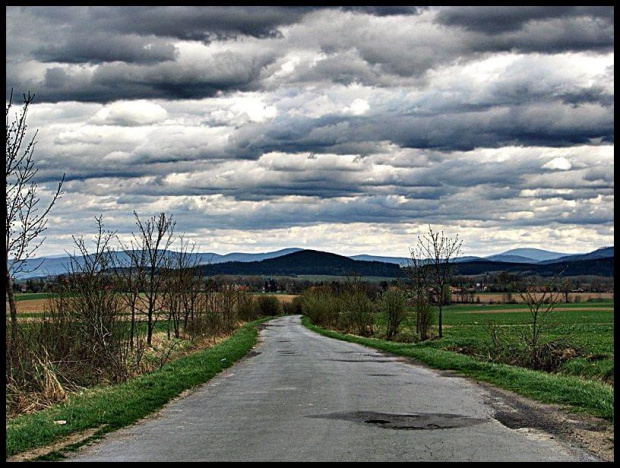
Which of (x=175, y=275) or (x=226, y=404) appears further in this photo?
(x=175, y=275)

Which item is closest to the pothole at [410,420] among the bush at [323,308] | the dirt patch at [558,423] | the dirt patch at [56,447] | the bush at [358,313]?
the dirt patch at [558,423]

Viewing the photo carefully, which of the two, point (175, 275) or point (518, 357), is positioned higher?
point (175, 275)

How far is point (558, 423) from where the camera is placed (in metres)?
12.6

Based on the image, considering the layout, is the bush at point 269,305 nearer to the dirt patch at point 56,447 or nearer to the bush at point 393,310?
the bush at point 393,310

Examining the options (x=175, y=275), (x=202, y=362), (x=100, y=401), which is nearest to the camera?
(x=100, y=401)

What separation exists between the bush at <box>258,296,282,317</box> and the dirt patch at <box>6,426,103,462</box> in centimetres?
10669

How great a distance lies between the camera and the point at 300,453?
985 centimetres

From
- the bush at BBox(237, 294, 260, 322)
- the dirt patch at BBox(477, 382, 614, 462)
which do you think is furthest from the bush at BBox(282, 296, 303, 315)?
the dirt patch at BBox(477, 382, 614, 462)

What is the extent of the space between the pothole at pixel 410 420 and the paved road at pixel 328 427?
16 millimetres

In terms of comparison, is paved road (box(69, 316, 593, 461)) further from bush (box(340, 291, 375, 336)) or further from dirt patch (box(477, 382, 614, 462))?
bush (box(340, 291, 375, 336))

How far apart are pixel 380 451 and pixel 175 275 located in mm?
31463

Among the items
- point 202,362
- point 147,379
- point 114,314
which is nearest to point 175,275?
point 202,362

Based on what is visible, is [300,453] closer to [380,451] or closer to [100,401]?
[380,451]

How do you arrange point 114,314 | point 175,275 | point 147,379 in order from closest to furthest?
point 147,379 < point 114,314 < point 175,275
